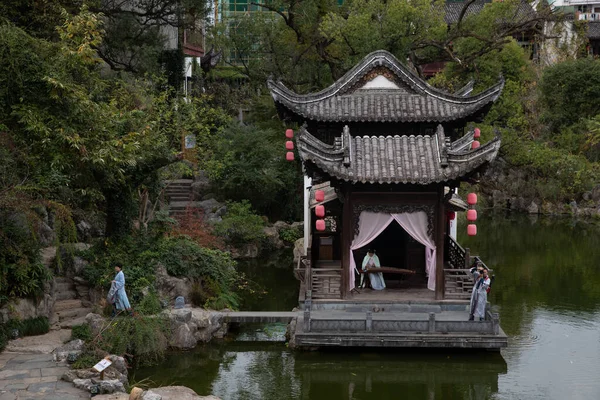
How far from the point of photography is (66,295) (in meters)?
15.9

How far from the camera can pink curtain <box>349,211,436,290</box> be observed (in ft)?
51.4

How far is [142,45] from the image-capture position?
25.3 m

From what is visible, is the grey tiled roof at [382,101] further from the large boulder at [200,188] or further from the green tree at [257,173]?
the large boulder at [200,188]

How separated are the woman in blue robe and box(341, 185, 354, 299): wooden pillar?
4496 mm

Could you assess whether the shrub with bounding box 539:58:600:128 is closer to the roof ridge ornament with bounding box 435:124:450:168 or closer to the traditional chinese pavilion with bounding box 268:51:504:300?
the traditional chinese pavilion with bounding box 268:51:504:300

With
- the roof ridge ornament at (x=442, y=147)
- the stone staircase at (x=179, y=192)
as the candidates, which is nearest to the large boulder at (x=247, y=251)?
the stone staircase at (x=179, y=192)

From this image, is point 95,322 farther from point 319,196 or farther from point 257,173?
point 257,173

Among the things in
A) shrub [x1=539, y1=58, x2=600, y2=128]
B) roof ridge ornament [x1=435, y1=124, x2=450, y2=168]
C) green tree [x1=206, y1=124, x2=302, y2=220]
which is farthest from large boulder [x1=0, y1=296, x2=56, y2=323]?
shrub [x1=539, y1=58, x2=600, y2=128]

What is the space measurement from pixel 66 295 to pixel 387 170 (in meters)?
7.33

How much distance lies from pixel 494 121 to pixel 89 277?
22.7 metres

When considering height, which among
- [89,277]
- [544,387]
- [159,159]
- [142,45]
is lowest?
[544,387]

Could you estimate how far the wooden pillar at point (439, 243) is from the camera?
50.8ft

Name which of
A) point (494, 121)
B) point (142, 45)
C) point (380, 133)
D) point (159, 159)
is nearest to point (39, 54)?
point (159, 159)

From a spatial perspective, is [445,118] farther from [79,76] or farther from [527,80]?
[527,80]
